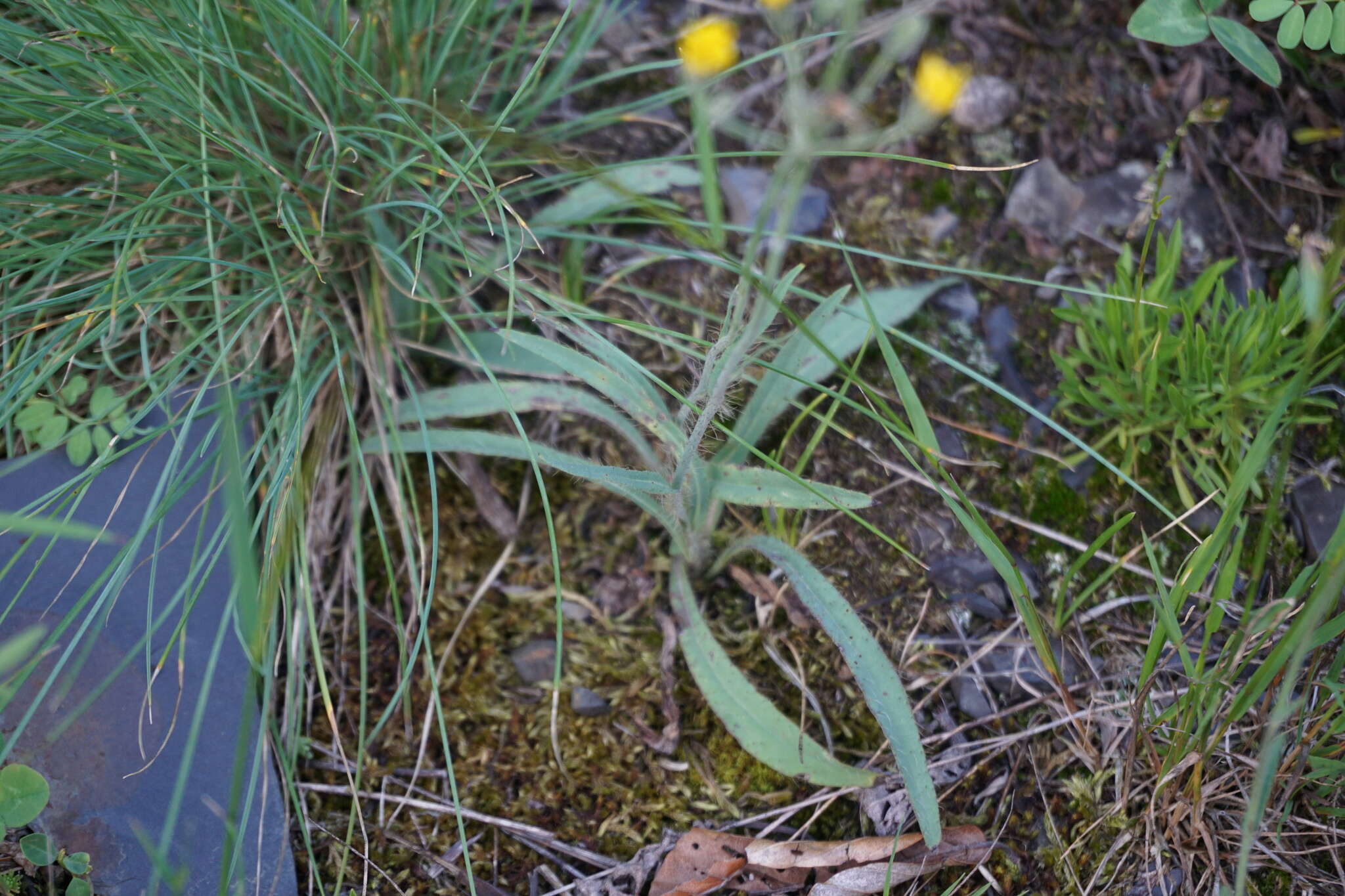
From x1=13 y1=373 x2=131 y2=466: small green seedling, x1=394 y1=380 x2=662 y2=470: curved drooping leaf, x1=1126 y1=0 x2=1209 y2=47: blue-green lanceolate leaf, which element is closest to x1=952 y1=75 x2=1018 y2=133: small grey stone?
x1=1126 y1=0 x2=1209 y2=47: blue-green lanceolate leaf

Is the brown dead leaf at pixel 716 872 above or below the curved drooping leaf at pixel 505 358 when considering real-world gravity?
below

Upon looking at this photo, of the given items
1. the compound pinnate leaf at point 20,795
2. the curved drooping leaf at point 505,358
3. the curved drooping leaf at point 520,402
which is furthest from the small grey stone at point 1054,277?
the compound pinnate leaf at point 20,795

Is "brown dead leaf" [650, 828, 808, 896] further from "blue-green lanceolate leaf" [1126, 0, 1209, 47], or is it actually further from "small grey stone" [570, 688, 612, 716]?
"blue-green lanceolate leaf" [1126, 0, 1209, 47]

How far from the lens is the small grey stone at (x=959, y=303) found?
5.49 ft

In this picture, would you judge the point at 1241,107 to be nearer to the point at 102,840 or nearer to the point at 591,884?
the point at 591,884

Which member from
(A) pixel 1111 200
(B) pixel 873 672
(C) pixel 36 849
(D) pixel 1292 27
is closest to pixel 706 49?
(B) pixel 873 672

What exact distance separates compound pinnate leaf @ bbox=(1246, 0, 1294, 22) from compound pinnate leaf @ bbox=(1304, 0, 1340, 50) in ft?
0.13

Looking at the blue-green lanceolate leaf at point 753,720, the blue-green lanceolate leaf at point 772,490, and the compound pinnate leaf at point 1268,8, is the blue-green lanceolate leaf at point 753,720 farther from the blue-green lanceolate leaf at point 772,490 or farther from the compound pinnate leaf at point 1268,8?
the compound pinnate leaf at point 1268,8

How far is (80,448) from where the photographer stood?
1408mm

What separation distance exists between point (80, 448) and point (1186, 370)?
1836mm

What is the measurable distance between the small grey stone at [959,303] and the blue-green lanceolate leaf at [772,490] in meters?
0.59

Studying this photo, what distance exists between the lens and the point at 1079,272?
1.71 metres

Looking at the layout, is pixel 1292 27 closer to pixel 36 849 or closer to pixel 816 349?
pixel 816 349

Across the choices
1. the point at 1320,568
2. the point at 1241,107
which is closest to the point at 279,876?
the point at 1320,568
